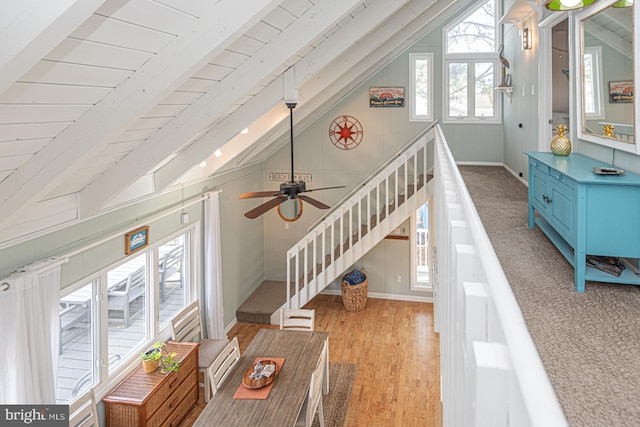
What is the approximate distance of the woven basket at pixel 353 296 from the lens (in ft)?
26.2

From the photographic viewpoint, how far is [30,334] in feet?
11.2

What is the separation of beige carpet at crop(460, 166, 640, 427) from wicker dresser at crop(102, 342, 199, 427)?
3.44 metres

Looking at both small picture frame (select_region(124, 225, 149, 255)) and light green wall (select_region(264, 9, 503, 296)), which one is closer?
small picture frame (select_region(124, 225, 149, 255))

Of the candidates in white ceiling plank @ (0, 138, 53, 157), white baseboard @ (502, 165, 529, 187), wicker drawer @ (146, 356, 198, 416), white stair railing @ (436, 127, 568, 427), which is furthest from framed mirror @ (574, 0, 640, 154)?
wicker drawer @ (146, 356, 198, 416)

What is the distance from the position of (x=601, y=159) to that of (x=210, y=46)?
295 centimetres

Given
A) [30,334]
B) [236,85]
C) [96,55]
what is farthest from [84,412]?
[96,55]

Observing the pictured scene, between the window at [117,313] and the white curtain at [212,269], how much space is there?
0.30 m

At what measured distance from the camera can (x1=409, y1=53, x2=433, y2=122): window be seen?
8.22 meters

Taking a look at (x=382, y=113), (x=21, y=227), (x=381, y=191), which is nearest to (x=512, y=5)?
(x=382, y=113)

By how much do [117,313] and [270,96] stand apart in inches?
110

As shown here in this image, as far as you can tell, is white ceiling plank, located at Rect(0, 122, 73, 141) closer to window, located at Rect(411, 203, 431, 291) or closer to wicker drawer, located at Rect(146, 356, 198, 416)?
wicker drawer, located at Rect(146, 356, 198, 416)

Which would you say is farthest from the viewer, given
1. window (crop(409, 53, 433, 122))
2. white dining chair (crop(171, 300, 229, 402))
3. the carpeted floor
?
window (crop(409, 53, 433, 122))

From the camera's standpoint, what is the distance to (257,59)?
130 inches

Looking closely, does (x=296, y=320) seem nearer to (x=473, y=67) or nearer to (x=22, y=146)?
(x=22, y=146)
